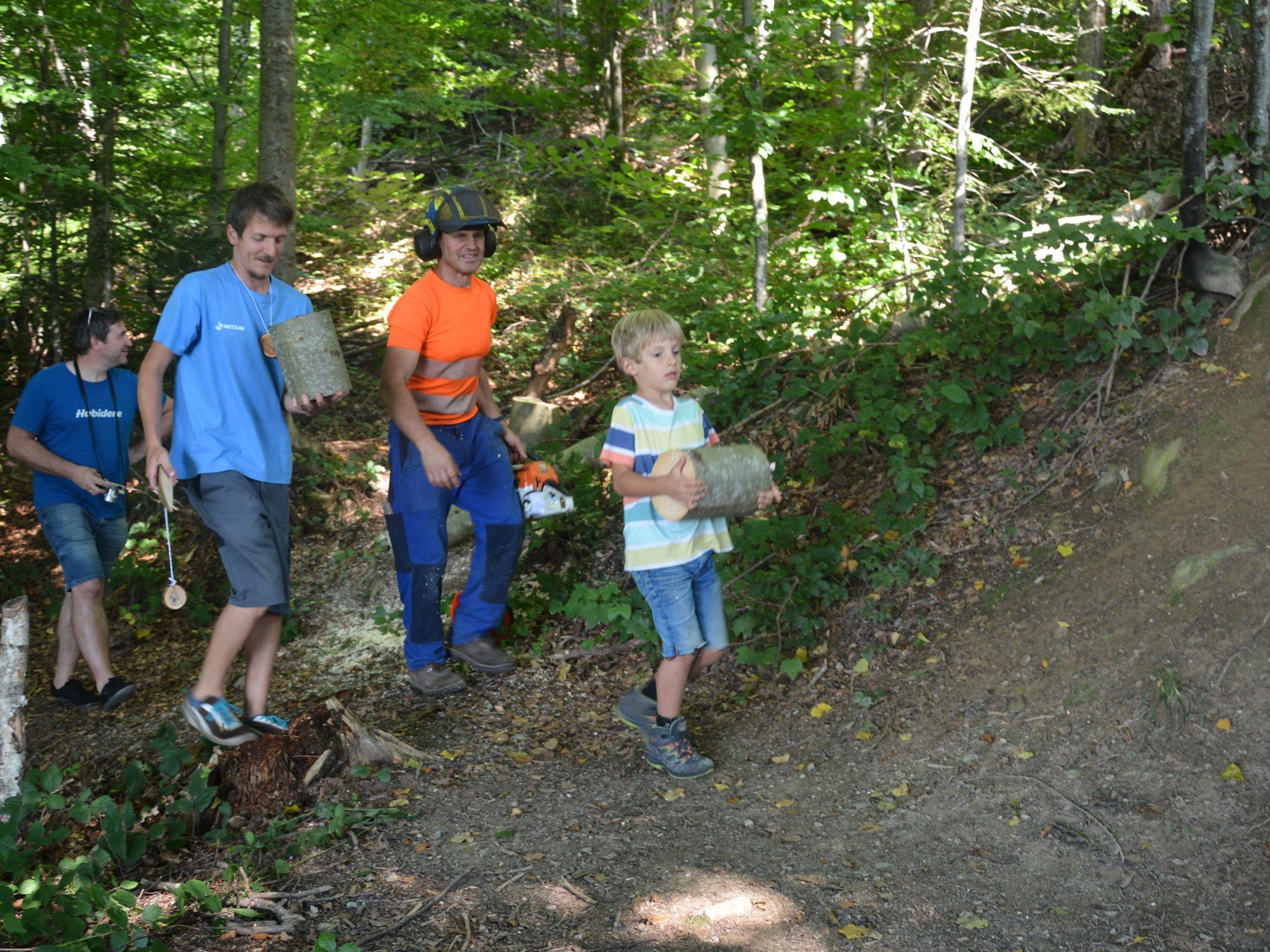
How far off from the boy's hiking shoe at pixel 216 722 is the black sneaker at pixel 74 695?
1709mm

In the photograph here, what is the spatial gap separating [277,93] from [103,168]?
1.49m

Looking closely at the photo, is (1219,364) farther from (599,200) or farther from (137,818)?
(599,200)

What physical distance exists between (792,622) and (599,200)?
8.90 m

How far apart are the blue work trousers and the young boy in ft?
4.37

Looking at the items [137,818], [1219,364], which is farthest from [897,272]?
[137,818]

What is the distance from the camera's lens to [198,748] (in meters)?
4.37

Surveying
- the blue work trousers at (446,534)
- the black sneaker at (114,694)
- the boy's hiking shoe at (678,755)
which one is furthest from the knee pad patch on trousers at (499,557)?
the black sneaker at (114,694)

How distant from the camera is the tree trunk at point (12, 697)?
3.50 metres

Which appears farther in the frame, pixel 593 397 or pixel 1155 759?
pixel 593 397

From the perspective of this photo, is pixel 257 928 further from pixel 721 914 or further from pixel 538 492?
pixel 538 492

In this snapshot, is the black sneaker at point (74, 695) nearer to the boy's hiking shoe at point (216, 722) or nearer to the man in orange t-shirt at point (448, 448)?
the boy's hiking shoe at point (216, 722)

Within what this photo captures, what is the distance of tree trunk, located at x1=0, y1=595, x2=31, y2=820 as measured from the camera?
11.5 ft

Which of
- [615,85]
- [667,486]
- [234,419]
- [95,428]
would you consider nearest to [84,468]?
[95,428]

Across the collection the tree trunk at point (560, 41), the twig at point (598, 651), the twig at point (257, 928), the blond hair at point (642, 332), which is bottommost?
the twig at point (598, 651)
